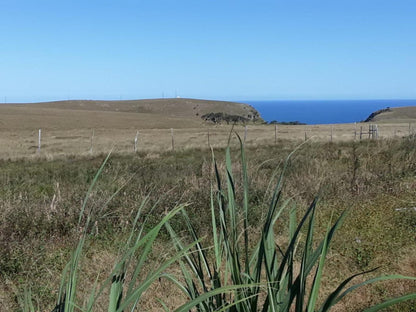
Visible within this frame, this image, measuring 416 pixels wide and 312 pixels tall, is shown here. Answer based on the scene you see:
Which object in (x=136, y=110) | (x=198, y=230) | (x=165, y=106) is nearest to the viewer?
(x=198, y=230)

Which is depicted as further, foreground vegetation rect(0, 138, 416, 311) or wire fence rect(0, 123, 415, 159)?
wire fence rect(0, 123, 415, 159)

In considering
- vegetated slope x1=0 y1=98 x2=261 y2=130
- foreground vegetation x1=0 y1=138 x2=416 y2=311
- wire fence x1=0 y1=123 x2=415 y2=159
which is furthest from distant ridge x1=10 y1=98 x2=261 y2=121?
foreground vegetation x1=0 y1=138 x2=416 y2=311

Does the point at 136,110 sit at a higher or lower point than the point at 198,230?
higher

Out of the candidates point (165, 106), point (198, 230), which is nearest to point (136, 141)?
point (198, 230)

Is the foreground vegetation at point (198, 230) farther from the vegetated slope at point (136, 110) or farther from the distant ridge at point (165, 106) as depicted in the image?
the distant ridge at point (165, 106)

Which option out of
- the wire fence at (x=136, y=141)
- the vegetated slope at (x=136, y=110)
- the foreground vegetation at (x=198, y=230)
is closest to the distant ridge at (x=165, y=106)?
the vegetated slope at (x=136, y=110)

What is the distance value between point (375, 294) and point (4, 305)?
3.14 metres

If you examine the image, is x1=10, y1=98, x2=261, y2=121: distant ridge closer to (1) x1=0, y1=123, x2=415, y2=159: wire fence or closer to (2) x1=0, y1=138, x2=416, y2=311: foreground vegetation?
(1) x1=0, y1=123, x2=415, y2=159: wire fence

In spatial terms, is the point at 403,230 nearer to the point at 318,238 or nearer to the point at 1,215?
the point at 318,238

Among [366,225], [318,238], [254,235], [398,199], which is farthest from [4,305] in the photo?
[398,199]

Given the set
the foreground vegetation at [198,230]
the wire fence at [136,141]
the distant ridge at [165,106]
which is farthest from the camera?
the distant ridge at [165,106]

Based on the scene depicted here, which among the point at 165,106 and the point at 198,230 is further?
the point at 165,106

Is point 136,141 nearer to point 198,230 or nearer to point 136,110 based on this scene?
point 198,230

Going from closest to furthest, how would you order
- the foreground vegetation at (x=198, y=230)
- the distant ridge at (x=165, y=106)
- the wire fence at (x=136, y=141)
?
the foreground vegetation at (x=198, y=230)
the wire fence at (x=136, y=141)
the distant ridge at (x=165, y=106)
